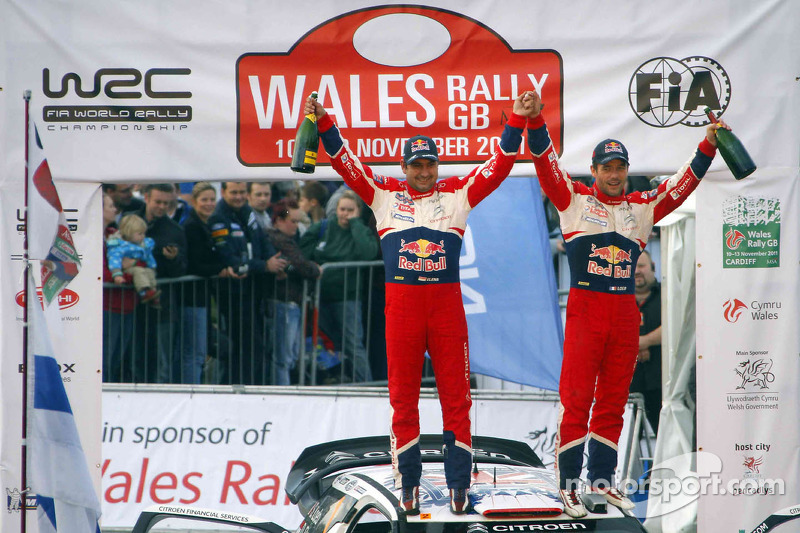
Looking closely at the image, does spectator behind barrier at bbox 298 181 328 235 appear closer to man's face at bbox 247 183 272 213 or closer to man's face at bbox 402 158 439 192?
man's face at bbox 247 183 272 213

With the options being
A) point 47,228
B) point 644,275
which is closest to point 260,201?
point 644,275

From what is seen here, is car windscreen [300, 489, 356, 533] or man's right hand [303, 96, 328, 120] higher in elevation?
man's right hand [303, 96, 328, 120]

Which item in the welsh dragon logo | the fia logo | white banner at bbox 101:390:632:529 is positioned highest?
the fia logo

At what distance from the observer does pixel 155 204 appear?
8.91 meters

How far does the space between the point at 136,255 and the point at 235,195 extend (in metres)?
1.05

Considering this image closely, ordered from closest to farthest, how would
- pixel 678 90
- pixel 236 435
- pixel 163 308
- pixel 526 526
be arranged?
pixel 526 526 < pixel 678 90 < pixel 236 435 < pixel 163 308

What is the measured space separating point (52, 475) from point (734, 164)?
402cm

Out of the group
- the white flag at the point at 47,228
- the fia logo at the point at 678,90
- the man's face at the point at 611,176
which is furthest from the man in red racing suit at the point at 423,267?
the white flag at the point at 47,228

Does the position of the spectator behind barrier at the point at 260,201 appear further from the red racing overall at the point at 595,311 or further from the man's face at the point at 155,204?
the red racing overall at the point at 595,311

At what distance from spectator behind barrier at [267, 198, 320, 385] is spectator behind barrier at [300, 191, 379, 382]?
0.22 metres

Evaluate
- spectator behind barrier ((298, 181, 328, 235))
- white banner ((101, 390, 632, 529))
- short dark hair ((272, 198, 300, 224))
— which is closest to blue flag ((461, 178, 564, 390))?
white banner ((101, 390, 632, 529))

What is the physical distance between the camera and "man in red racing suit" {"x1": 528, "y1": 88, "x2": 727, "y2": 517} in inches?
213

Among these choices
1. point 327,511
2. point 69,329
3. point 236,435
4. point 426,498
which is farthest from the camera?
point 236,435

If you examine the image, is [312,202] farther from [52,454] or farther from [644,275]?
[52,454]
